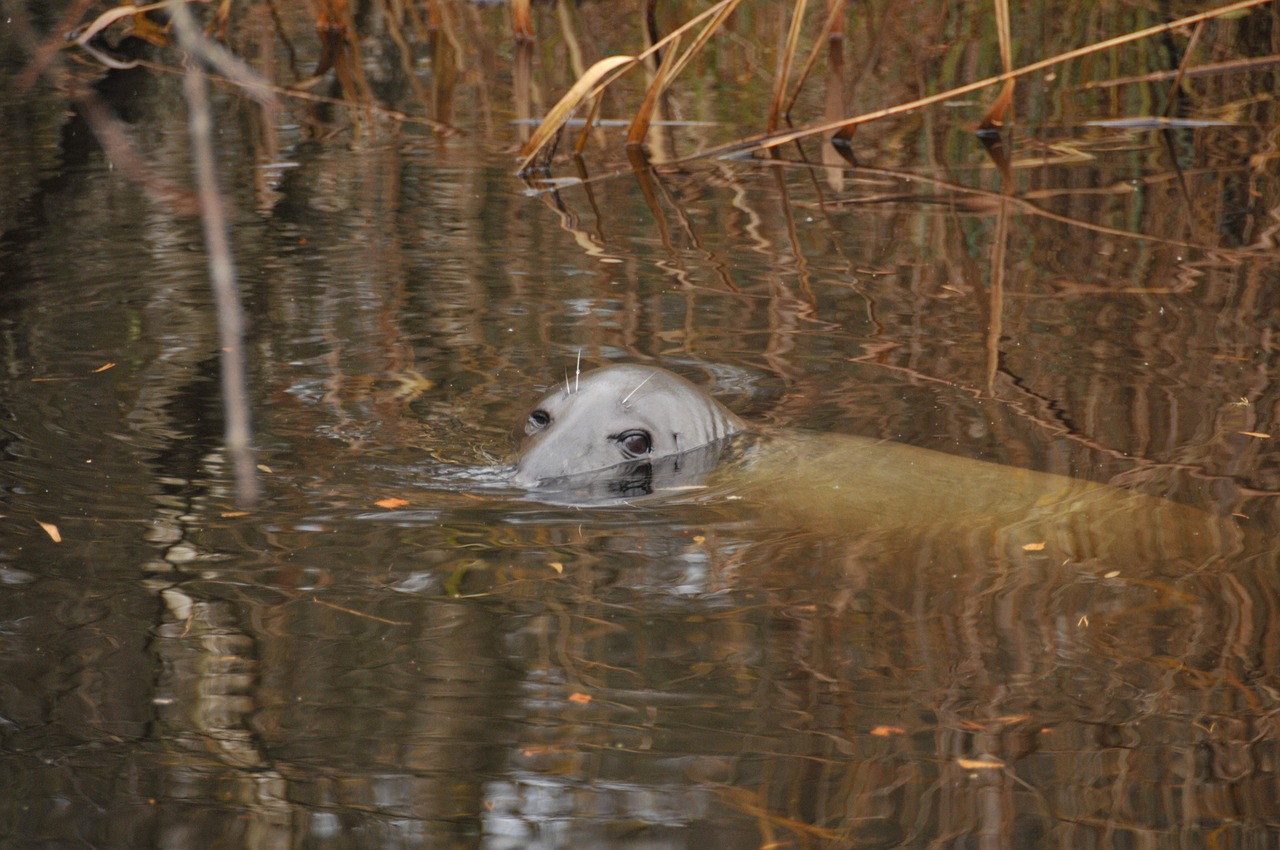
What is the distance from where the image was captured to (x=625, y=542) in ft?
12.6

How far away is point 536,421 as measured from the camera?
4574mm

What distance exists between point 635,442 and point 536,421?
32 centimetres

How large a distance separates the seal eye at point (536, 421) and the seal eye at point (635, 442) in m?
0.24

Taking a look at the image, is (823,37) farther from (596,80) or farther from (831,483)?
(831,483)

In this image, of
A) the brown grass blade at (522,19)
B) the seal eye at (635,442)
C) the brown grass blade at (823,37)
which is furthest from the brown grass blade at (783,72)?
the seal eye at (635,442)

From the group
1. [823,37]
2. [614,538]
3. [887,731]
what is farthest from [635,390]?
[823,37]

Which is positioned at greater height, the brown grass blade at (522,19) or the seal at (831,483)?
A: the brown grass blade at (522,19)

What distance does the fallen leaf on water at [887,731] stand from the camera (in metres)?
2.86

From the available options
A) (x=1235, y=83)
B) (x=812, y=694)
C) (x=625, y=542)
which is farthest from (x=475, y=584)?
(x=1235, y=83)

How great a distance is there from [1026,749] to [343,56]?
30.4 ft

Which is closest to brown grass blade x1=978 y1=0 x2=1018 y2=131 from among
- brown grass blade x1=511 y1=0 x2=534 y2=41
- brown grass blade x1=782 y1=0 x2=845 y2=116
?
brown grass blade x1=782 y1=0 x2=845 y2=116

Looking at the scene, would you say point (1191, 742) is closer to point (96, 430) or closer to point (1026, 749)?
point (1026, 749)

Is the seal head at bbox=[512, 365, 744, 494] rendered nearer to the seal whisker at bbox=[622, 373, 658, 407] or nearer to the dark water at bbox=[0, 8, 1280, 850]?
the seal whisker at bbox=[622, 373, 658, 407]

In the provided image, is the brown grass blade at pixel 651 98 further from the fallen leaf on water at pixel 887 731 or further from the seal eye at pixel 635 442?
the fallen leaf on water at pixel 887 731
